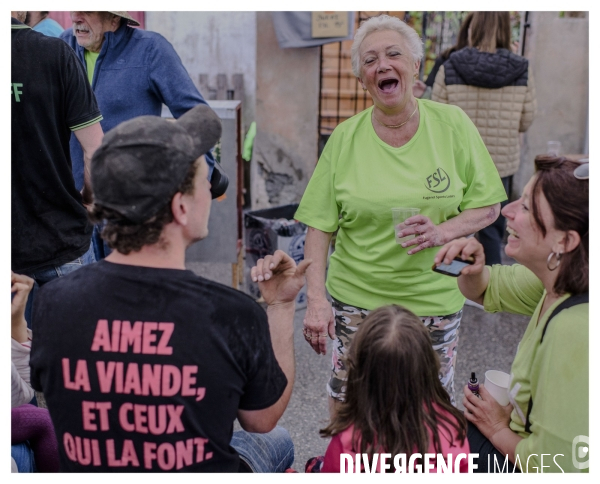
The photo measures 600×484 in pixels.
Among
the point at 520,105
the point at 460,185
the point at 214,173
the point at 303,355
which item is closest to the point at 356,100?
the point at 520,105

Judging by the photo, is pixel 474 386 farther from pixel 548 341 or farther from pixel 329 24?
pixel 329 24

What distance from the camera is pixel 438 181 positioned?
248cm

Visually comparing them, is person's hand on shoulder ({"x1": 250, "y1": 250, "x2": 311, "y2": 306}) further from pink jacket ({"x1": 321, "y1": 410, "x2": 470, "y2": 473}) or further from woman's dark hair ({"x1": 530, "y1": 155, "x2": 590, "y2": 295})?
woman's dark hair ({"x1": 530, "y1": 155, "x2": 590, "y2": 295})

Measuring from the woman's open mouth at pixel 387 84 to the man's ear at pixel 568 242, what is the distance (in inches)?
36.6

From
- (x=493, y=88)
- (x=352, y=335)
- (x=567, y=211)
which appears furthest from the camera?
(x=493, y=88)

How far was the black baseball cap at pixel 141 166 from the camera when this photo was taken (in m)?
1.55

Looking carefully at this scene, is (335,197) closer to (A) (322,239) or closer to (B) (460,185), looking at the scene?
(A) (322,239)

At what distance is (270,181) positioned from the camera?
626 cm

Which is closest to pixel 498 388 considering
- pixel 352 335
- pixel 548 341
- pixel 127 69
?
pixel 548 341

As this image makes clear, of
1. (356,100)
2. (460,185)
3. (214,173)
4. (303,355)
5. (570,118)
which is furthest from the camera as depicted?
(356,100)

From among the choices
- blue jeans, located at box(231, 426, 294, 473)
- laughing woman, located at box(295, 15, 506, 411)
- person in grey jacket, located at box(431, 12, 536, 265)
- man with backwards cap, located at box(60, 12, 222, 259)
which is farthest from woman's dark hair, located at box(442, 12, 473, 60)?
blue jeans, located at box(231, 426, 294, 473)

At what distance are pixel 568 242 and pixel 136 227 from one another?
116 cm

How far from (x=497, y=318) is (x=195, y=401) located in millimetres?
3554

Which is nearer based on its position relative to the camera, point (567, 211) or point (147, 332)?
point (147, 332)
